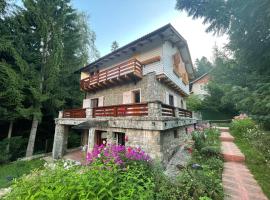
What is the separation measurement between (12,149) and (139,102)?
489 inches

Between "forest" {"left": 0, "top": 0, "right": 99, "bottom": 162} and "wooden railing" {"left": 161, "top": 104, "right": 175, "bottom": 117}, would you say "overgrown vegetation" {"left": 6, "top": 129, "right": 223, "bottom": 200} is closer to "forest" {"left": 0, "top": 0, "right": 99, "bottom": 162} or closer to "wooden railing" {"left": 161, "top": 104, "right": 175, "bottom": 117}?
"wooden railing" {"left": 161, "top": 104, "right": 175, "bottom": 117}

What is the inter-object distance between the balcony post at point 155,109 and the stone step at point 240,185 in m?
3.56

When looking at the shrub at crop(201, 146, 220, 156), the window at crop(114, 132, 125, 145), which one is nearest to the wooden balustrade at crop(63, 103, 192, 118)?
the window at crop(114, 132, 125, 145)

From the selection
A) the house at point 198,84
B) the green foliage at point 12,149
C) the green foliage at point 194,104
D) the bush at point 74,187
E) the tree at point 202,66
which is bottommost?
the green foliage at point 12,149

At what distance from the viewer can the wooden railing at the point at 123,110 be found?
7.60m

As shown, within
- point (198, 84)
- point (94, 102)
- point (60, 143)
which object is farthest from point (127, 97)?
point (198, 84)

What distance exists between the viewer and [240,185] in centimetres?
497

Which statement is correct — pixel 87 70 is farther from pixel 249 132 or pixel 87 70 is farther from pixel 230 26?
pixel 249 132

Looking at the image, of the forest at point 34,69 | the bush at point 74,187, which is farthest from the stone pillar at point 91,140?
the forest at point 34,69

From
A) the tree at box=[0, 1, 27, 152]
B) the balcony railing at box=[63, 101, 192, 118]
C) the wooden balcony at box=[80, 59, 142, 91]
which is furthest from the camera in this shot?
the tree at box=[0, 1, 27, 152]

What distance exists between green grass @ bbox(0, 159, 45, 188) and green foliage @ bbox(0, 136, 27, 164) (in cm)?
68

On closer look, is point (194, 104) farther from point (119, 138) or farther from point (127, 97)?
point (119, 138)

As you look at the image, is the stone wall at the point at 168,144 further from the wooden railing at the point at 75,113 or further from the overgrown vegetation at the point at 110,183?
the wooden railing at the point at 75,113

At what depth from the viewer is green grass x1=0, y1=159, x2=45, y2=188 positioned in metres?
8.96
